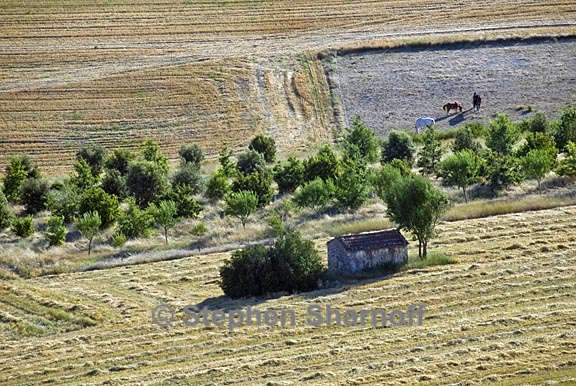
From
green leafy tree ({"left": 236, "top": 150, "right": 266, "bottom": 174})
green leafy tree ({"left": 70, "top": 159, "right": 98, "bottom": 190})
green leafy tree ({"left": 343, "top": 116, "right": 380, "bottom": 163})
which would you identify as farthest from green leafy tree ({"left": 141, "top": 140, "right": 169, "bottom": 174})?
green leafy tree ({"left": 343, "top": 116, "right": 380, "bottom": 163})

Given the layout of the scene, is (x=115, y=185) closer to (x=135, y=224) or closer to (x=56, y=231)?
(x=135, y=224)

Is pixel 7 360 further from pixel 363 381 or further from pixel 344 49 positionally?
pixel 344 49

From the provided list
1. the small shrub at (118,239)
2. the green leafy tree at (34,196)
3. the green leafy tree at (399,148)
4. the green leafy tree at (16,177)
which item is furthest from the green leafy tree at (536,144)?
the green leafy tree at (16,177)

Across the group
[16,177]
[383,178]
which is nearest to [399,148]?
[383,178]

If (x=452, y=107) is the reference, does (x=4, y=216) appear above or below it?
below

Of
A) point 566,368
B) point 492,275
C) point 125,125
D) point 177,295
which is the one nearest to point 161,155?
point 125,125

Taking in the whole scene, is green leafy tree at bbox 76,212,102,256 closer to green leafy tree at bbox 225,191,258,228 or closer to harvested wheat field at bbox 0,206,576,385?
harvested wheat field at bbox 0,206,576,385
